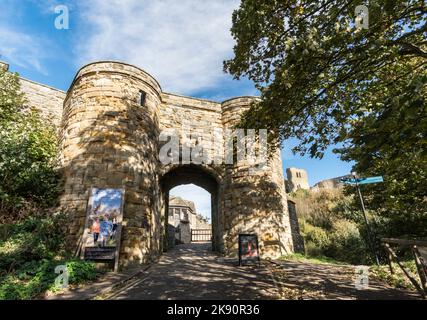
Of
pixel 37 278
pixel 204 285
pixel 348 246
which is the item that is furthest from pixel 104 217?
pixel 348 246

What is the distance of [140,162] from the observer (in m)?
9.45

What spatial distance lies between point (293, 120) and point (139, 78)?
276 inches

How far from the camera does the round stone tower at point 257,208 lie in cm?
1083

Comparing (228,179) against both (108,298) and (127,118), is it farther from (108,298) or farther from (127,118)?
(108,298)

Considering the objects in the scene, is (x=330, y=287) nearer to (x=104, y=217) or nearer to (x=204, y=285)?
(x=204, y=285)

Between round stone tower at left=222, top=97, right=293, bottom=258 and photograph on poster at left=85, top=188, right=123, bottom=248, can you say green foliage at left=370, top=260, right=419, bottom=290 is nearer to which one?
round stone tower at left=222, top=97, right=293, bottom=258

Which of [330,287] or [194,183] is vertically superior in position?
[194,183]

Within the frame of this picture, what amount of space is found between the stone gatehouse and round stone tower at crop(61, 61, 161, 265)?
0.11 feet

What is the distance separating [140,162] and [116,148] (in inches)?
41.1

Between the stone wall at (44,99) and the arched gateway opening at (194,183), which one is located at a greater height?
the stone wall at (44,99)

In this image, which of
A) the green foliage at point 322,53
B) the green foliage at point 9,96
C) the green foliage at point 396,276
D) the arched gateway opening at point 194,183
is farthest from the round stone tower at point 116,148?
the green foliage at point 396,276

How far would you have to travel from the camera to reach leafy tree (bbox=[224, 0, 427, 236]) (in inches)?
159

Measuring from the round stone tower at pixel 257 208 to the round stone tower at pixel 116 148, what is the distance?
346 cm

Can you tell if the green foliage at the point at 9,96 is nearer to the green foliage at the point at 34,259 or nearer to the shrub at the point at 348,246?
the green foliage at the point at 34,259
